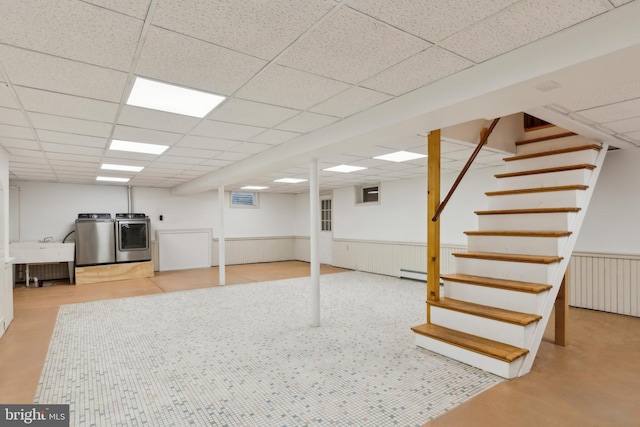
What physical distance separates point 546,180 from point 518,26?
9.22ft

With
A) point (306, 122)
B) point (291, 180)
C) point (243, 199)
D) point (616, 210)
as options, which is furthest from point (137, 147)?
point (616, 210)

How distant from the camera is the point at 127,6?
1540 millimetres

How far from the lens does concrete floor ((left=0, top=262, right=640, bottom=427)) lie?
2285 millimetres

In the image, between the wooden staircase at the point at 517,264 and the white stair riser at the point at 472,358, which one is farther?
the wooden staircase at the point at 517,264

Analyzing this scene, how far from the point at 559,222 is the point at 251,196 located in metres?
8.76

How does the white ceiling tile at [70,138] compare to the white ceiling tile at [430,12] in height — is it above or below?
below

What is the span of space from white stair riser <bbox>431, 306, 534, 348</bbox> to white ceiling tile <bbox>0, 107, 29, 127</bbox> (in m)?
4.29

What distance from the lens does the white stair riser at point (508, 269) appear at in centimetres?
314

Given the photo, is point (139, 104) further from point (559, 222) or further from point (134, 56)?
point (559, 222)

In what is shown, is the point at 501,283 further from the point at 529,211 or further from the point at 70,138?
the point at 70,138

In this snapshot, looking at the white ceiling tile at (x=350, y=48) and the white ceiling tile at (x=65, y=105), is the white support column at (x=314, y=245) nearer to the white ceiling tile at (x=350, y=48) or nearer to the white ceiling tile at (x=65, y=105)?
the white ceiling tile at (x=350, y=48)

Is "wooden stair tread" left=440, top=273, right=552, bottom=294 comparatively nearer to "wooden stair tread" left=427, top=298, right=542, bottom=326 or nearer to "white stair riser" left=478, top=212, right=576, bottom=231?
"wooden stair tread" left=427, top=298, right=542, bottom=326

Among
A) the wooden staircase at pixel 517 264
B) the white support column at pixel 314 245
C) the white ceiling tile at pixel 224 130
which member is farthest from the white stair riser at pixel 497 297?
the white ceiling tile at pixel 224 130

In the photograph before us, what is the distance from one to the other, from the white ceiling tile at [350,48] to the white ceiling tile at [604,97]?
1.64 meters
